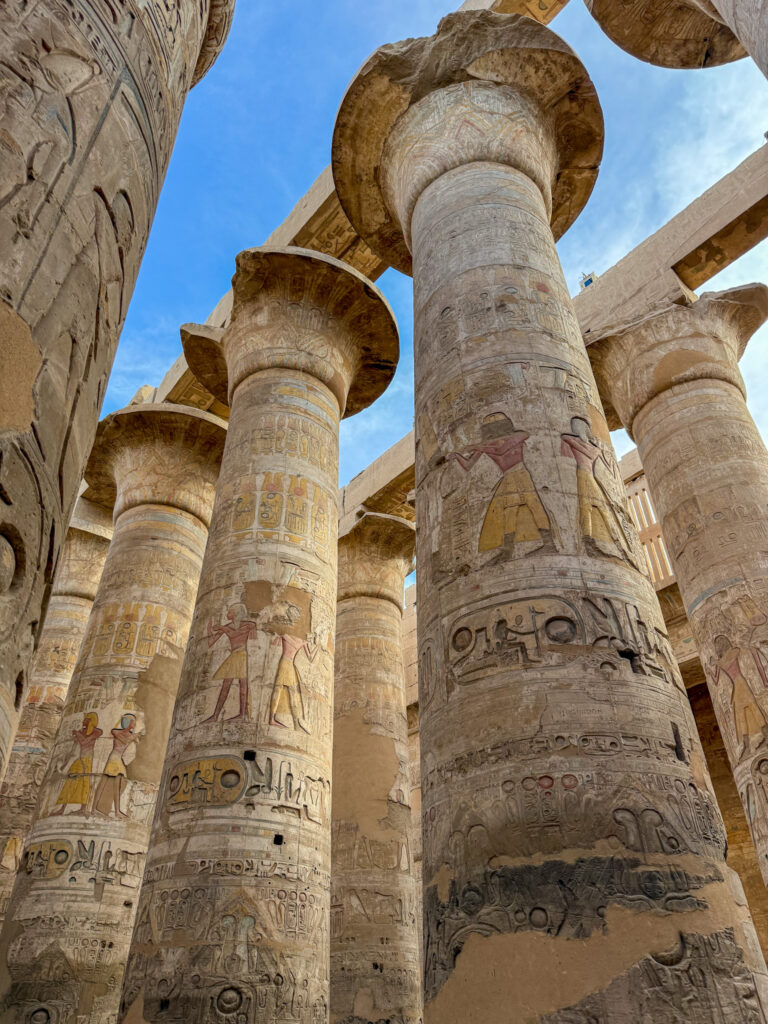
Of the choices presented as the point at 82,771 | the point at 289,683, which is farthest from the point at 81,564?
the point at 289,683

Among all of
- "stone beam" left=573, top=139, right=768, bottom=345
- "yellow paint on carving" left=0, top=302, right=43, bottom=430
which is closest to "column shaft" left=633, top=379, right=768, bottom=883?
"stone beam" left=573, top=139, right=768, bottom=345

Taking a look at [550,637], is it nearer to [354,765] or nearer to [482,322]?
[482,322]

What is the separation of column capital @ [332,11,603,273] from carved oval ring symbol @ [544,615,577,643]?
353 cm

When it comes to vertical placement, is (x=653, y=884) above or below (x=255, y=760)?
below

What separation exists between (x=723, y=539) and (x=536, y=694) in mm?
4141

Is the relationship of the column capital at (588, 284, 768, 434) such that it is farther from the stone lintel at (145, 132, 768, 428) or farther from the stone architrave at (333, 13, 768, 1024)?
the stone architrave at (333, 13, 768, 1024)

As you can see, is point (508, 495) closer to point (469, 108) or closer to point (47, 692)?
point (469, 108)

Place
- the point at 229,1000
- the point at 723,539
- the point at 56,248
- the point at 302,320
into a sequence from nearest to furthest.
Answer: the point at 56,248, the point at 229,1000, the point at 723,539, the point at 302,320

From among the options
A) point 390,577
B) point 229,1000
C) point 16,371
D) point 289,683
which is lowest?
point 229,1000

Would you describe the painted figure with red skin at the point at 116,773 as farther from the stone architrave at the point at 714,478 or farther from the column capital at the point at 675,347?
the column capital at the point at 675,347

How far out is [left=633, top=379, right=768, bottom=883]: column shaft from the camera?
211 inches

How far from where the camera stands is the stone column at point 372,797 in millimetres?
6535

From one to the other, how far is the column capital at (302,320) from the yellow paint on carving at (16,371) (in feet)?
17.9

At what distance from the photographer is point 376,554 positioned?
9.85m
